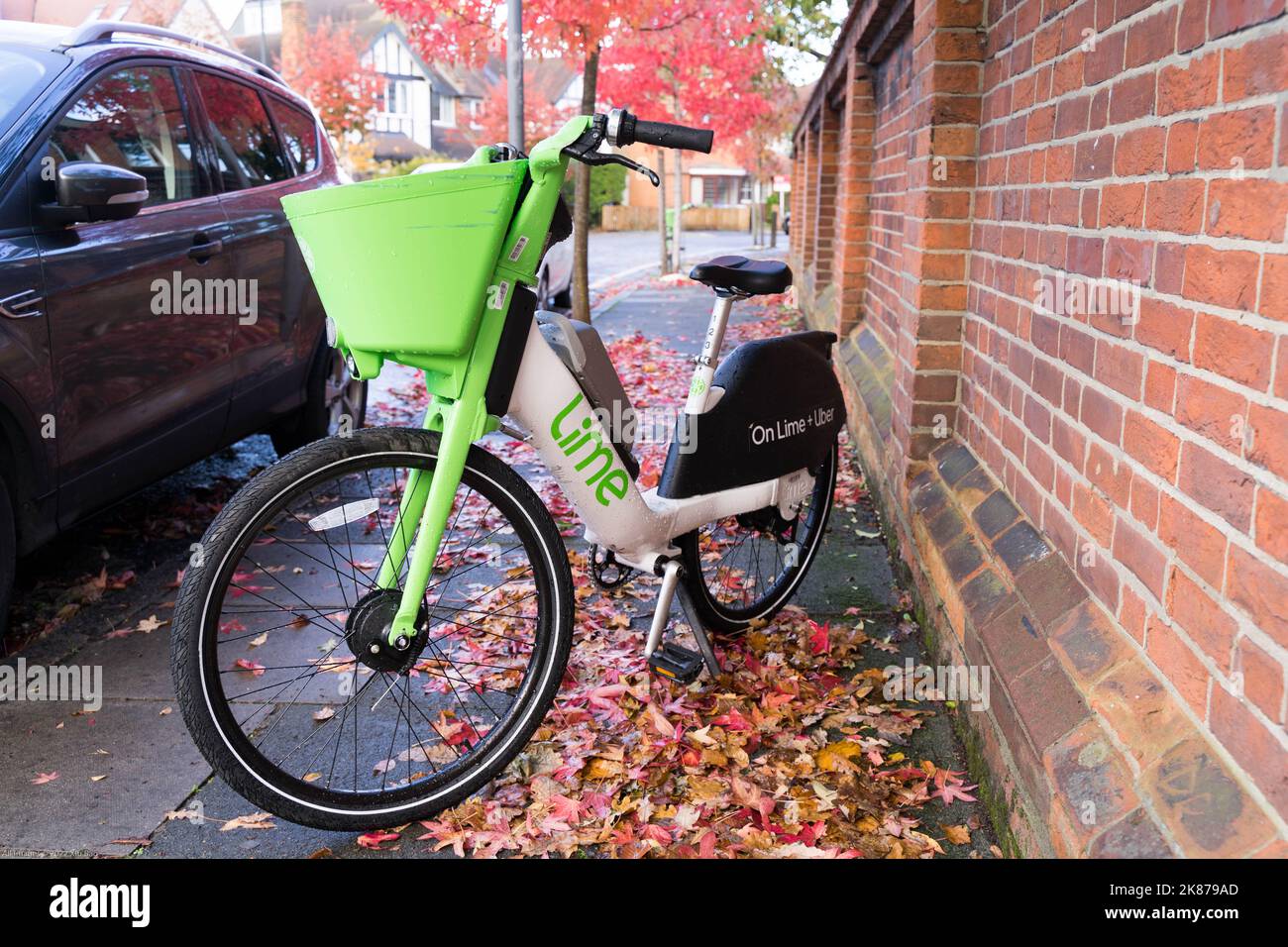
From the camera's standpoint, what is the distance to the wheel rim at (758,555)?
12.5 feet

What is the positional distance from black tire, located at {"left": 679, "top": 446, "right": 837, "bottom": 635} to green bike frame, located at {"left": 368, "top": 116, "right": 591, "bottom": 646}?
3.38 feet

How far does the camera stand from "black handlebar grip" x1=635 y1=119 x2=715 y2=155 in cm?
259

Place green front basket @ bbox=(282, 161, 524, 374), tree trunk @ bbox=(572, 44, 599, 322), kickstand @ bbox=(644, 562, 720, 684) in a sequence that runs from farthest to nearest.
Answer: tree trunk @ bbox=(572, 44, 599, 322)
kickstand @ bbox=(644, 562, 720, 684)
green front basket @ bbox=(282, 161, 524, 374)

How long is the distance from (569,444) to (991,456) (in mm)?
1397

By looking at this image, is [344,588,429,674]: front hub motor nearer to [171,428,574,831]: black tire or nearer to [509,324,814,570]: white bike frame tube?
[171,428,574,831]: black tire

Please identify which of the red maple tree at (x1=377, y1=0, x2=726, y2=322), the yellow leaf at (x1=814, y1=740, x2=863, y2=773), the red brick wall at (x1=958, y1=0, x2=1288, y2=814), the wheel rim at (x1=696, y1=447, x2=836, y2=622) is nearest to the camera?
the red brick wall at (x1=958, y1=0, x2=1288, y2=814)

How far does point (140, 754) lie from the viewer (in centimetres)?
308

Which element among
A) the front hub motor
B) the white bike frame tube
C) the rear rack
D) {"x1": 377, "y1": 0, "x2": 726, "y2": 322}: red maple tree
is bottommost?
the front hub motor

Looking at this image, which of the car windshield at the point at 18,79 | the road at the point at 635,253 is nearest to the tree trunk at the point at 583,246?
the road at the point at 635,253

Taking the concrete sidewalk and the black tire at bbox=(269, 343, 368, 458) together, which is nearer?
the concrete sidewalk

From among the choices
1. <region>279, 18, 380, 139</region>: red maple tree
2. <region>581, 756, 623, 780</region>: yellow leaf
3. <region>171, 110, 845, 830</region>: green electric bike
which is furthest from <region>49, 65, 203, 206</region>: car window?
<region>279, 18, 380, 139</region>: red maple tree

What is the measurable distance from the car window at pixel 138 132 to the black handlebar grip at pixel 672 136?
2.18 meters

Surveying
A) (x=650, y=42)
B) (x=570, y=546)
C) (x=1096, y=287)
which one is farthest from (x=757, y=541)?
(x=650, y=42)
